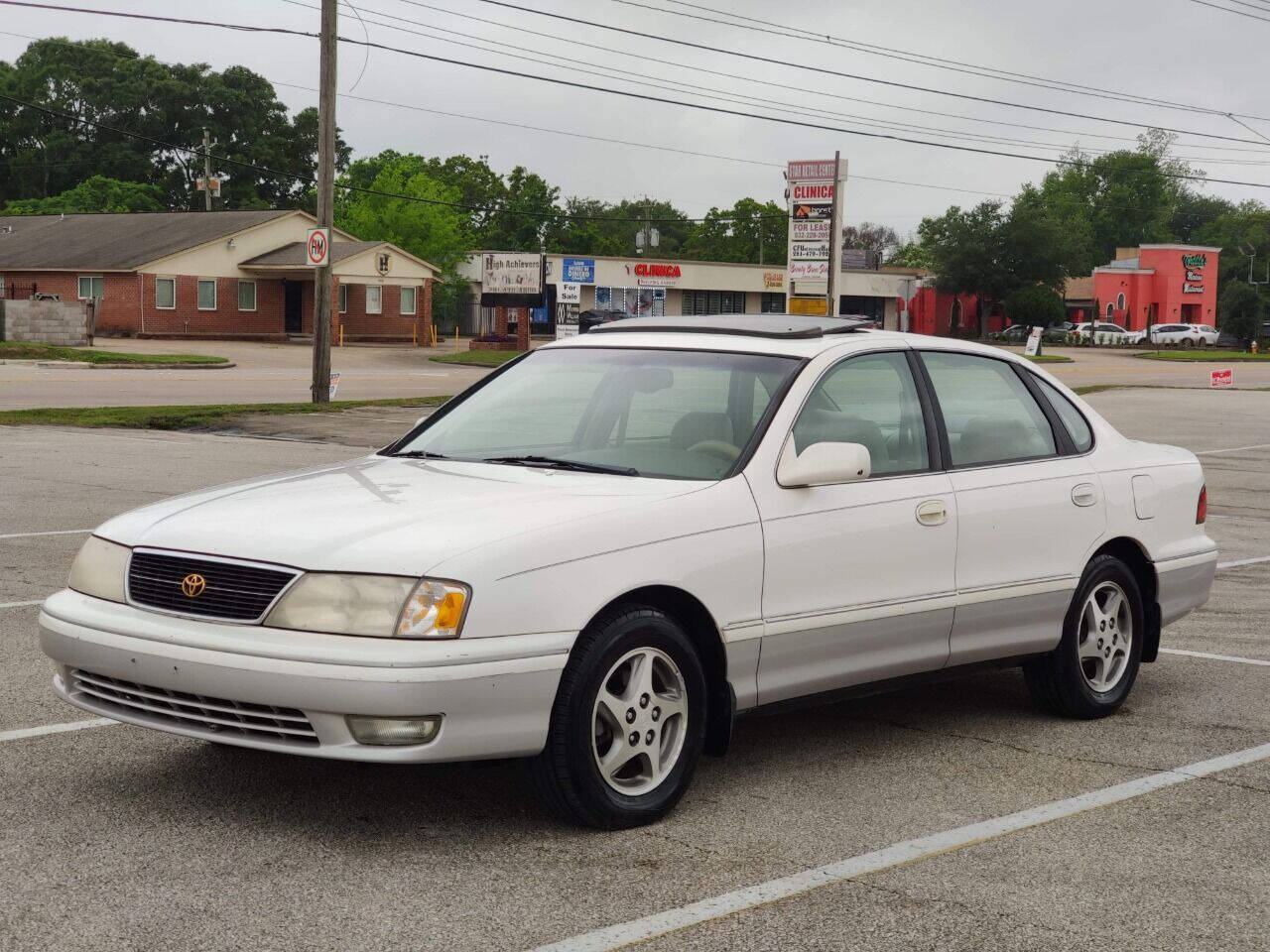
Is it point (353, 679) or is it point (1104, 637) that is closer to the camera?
point (353, 679)

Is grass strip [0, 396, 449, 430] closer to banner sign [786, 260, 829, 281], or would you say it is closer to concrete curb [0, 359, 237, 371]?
banner sign [786, 260, 829, 281]

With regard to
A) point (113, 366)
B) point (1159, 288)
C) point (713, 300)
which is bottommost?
point (113, 366)

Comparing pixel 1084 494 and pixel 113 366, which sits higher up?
pixel 1084 494

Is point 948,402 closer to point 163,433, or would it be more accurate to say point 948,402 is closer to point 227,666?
point 227,666

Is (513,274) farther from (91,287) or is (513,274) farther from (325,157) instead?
(325,157)

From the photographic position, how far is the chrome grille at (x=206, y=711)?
15.4 feet

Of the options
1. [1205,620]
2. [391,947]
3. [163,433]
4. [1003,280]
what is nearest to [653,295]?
[1003,280]

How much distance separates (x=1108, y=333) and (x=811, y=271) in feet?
201

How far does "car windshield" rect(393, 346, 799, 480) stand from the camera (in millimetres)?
5723

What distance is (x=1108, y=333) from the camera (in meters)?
93.9

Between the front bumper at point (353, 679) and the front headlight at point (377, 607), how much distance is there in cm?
3

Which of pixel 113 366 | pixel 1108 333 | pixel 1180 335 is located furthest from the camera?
pixel 1180 335

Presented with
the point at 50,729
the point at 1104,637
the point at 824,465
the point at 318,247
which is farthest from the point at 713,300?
the point at 824,465

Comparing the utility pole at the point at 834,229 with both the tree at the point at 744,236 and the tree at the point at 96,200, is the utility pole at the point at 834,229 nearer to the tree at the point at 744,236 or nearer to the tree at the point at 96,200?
the tree at the point at 96,200
